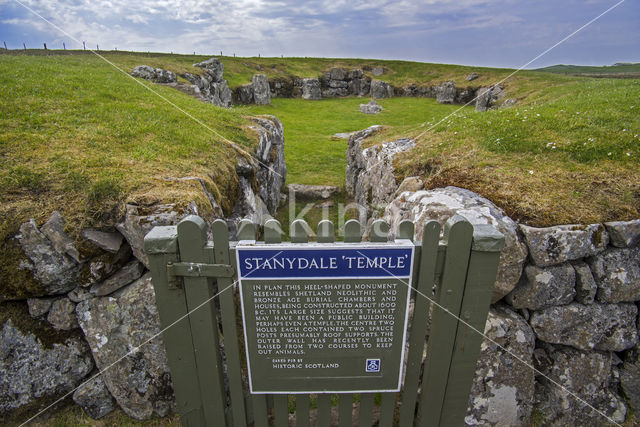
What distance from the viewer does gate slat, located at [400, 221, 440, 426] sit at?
310 centimetres

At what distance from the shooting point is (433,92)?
46.8 m

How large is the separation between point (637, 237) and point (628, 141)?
333 cm

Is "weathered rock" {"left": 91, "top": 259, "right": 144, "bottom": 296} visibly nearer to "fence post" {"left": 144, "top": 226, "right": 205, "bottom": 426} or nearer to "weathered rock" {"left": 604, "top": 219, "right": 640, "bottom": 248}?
"fence post" {"left": 144, "top": 226, "right": 205, "bottom": 426}

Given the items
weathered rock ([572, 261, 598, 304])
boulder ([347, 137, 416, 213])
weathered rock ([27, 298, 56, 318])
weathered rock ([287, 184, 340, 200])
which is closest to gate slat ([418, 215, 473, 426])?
weathered rock ([572, 261, 598, 304])

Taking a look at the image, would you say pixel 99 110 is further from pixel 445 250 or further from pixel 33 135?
pixel 445 250

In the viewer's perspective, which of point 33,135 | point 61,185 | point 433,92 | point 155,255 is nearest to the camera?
point 155,255

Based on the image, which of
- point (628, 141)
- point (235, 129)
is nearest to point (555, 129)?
point (628, 141)

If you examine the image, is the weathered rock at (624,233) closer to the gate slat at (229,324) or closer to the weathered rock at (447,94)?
the gate slat at (229,324)

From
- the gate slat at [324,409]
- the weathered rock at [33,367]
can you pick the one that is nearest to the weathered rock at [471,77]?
the gate slat at [324,409]

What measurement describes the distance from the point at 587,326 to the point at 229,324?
4741 millimetres

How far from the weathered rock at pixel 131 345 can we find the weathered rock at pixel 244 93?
121 ft

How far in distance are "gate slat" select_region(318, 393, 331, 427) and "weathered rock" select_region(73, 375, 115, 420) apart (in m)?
2.99

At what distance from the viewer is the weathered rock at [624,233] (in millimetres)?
4648

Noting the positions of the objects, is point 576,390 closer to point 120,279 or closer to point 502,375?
point 502,375
